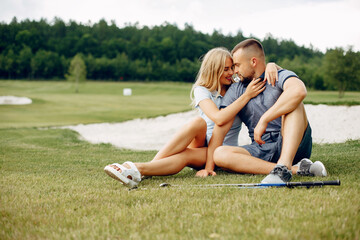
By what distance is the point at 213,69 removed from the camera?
444cm

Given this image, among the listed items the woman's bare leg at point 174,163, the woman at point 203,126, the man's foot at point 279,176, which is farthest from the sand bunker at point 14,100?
the man's foot at point 279,176

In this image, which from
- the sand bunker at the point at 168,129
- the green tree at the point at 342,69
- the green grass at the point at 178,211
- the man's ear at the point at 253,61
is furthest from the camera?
the green tree at the point at 342,69

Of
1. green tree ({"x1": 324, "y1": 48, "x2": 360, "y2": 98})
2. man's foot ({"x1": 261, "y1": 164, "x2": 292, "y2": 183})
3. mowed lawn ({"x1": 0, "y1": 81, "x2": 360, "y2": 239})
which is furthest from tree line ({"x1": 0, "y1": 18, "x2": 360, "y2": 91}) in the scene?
mowed lawn ({"x1": 0, "y1": 81, "x2": 360, "y2": 239})

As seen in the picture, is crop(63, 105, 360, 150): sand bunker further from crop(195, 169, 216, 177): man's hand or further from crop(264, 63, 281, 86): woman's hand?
crop(195, 169, 216, 177): man's hand

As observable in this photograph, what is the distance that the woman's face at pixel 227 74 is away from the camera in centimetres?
444

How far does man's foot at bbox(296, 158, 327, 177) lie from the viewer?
3.63 metres

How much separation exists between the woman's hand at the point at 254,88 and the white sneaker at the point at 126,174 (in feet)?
5.39

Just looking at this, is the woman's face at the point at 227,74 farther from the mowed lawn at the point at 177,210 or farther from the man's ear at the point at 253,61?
the mowed lawn at the point at 177,210

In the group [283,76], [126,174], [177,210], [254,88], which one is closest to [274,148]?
[254,88]

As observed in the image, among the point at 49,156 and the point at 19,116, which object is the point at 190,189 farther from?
the point at 19,116

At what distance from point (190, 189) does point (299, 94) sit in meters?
1.59

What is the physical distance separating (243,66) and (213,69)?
41 cm

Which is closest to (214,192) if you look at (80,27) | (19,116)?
(19,116)

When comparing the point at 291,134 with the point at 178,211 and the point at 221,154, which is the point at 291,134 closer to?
the point at 221,154
